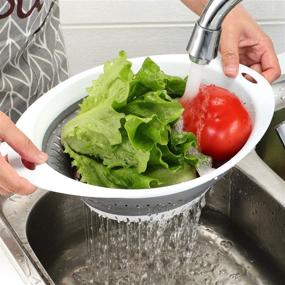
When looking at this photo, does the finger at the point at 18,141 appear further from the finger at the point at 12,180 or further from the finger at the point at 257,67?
the finger at the point at 257,67

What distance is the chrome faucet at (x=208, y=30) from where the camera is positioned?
542 millimetres

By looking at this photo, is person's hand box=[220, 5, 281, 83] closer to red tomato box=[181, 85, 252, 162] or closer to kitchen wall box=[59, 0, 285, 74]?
red tomato box=[181, 85, 252, 162]

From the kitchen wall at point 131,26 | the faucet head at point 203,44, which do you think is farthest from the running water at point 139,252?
the kitchen wall at point 131,26

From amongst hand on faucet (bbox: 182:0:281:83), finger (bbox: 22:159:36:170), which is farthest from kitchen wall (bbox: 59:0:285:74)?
finger (bbox: 22:159:36:170)

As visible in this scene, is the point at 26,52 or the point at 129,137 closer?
the point at 129,137

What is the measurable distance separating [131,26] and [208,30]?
82 centimetres

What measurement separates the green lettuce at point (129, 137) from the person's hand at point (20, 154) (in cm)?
6

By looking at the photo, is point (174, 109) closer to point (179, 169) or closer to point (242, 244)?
point (179, 169)

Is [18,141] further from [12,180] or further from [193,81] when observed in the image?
[193,81]

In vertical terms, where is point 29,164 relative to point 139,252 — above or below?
above

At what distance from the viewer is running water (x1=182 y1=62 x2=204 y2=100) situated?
605 millimetres

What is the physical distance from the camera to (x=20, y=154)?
562mm

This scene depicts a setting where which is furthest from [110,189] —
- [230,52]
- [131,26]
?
[131,26]

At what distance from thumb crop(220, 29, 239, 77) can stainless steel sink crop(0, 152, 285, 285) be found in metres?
0.16
